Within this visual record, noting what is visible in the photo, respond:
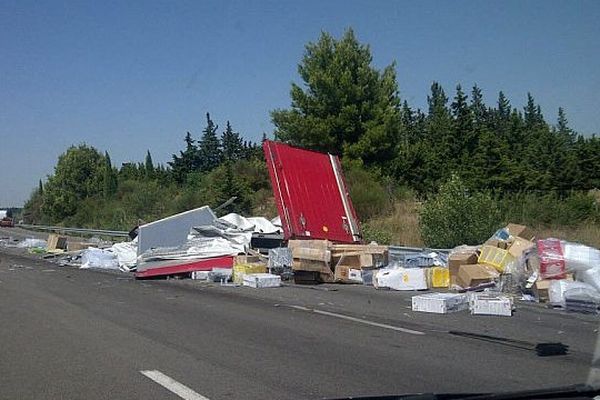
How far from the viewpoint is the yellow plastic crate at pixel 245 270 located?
1759 centimetres

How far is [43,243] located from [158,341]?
3100cm

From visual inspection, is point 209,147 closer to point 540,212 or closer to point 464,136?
point 464,136

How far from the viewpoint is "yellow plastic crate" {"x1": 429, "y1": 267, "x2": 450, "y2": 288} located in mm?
15414

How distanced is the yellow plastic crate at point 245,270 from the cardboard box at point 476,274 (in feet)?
17.1

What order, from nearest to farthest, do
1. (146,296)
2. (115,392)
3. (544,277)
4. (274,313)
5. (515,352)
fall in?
(115,392) < (515,352) < (274,313) < (544,277) < (146,296)

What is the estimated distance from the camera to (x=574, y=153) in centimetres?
5772

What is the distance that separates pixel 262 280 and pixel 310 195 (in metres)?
4.36

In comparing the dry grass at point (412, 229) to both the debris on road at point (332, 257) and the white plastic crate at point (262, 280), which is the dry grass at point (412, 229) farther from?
the white plastic crate at point (262, 280)

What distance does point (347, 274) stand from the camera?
55.6ft

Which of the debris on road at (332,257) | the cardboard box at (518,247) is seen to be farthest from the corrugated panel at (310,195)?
the cardboard box at (518,247)

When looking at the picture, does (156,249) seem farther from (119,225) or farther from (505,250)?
(119,225)

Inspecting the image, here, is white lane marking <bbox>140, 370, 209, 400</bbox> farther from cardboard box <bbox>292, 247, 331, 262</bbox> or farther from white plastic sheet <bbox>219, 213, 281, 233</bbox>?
white plastic sheet <bbox>219, 213, 281, 233</bbox>

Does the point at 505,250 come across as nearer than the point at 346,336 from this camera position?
No

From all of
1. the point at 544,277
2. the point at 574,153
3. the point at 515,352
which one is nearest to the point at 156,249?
the point at 544,277
